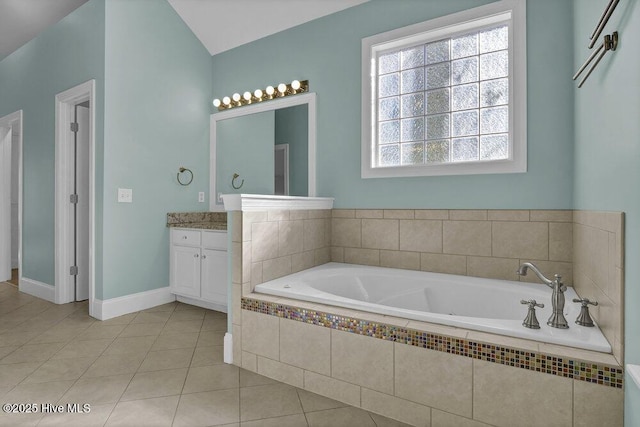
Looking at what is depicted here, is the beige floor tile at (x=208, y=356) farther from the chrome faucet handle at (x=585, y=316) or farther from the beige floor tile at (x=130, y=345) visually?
the chrome faucet handle at (x=585, y=316)

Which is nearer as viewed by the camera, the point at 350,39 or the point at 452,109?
the point at 452,109

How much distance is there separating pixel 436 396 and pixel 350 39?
2.61 meters

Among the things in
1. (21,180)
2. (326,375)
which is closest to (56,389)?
(326,375)

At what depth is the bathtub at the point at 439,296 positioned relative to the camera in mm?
1356

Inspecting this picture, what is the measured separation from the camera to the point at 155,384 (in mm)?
1810

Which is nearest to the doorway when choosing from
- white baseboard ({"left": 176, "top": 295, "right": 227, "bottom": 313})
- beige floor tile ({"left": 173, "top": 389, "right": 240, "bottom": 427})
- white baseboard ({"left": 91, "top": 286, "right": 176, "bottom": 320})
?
white baseboard ({"left": 176, "top": 295, "right": 227, "bottom": 313})

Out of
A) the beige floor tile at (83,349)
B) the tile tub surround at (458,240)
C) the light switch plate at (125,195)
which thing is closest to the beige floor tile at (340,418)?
the tile tub surround at (458,240)

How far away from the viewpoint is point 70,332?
99.4 inches

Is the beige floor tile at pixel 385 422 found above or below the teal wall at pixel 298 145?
below

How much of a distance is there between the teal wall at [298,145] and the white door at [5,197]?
3676mm

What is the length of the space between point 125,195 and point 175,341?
1366mm

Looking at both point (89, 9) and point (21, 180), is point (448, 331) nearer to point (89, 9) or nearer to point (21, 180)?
point (89, 9)

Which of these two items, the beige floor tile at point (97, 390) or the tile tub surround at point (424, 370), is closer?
the tile tub surround at point (424, 370)

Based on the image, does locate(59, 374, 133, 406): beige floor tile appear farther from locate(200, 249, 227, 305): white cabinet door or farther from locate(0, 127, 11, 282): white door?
locate(0, 127, 11, 282): white door
